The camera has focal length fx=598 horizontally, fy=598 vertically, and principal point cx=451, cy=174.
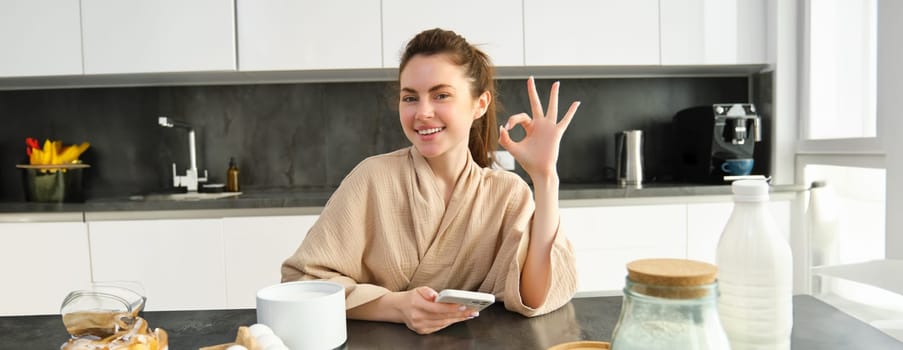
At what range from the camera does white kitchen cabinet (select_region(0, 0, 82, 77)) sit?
2.49 metres

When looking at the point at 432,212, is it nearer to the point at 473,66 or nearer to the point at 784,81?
the point at 473,66

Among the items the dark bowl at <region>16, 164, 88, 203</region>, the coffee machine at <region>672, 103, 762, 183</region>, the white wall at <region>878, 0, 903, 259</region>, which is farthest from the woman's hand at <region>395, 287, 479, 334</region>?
the dark bowl at <region>16, 164, 88, 203</region>

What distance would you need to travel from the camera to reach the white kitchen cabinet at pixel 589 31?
2.60 meters

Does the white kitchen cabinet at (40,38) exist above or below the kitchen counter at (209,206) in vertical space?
above

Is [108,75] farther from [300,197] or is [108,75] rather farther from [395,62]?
[395,62]

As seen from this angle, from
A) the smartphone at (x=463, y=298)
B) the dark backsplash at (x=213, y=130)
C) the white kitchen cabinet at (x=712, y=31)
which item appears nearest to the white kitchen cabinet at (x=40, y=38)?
the dark backsplash at (x=213, y=130)

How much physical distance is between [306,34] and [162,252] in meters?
1.06

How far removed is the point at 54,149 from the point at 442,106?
209 cm

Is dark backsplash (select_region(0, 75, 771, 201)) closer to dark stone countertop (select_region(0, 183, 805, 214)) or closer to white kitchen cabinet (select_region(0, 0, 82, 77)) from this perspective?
Answer: white kitchen cabinet (select_region(0, 0, 82, 77))

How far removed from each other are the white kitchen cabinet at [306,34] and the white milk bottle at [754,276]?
2.16 metres

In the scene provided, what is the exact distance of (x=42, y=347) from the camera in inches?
33.8

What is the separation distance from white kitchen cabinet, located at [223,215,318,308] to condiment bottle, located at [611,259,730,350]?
1972 mm

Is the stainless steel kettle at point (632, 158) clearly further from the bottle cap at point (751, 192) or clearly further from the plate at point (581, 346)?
the bottle cap at point (751, 192)

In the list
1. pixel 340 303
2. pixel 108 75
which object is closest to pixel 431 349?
pixel 340 303
